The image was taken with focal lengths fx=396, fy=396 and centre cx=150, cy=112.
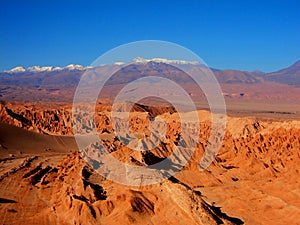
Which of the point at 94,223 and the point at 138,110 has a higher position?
the point at 138,110

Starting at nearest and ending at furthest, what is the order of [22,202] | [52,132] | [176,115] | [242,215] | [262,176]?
[242,215], [22,202], [262,176], [52,132], [176,115]

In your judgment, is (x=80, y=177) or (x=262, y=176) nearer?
(x=80, y=177)

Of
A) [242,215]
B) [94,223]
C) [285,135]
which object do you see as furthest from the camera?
[285,135]

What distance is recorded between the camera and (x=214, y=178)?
50594 mm

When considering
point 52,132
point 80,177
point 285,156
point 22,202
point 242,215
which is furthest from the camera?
point 52,132

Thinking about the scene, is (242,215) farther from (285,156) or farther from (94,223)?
(285,156)

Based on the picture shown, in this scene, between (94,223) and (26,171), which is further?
(26,171)

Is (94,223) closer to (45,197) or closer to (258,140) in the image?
(45,197)

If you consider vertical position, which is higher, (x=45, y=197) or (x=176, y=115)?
(x=176, y=115)

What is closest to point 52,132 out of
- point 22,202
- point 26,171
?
point 26,171

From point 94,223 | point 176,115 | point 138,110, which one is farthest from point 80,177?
point 138,110

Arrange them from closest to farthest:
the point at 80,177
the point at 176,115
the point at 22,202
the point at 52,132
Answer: the point at 22,202
the point at 80,177
the point at 52,132
the point at 176,115

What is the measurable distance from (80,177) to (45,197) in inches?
169

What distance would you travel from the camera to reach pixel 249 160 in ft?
199
